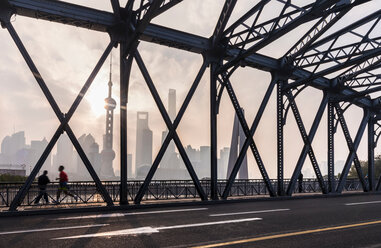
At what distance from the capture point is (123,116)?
11938 mm

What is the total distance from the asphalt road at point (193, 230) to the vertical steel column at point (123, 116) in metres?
1.94

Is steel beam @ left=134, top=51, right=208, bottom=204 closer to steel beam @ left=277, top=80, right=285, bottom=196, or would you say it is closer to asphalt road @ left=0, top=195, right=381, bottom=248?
asphalt road @ left=0, top=195, right=381, bottom=248

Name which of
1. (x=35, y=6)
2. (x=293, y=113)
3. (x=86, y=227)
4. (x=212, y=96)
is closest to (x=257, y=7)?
(x=212, y=96)

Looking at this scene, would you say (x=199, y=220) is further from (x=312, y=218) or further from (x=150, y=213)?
(x=312, y=218)

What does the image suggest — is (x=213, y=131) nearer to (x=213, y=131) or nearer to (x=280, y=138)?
(x=213, y=131)

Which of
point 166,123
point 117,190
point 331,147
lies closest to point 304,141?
point 331,147

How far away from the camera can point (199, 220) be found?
8750 millimetres

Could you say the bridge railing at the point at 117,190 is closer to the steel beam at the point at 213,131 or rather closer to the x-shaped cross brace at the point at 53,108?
the steel beam at the point at 213,131

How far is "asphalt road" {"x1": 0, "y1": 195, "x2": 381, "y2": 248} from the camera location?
6.19 meters

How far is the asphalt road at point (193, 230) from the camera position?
6.19 meters

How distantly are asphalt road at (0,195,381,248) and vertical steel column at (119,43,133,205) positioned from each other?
1.94 m

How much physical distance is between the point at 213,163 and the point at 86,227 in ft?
24.8

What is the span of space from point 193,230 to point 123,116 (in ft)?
19.7

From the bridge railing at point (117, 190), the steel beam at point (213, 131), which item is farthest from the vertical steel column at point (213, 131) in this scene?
the bridge railing at point (117, 190)
